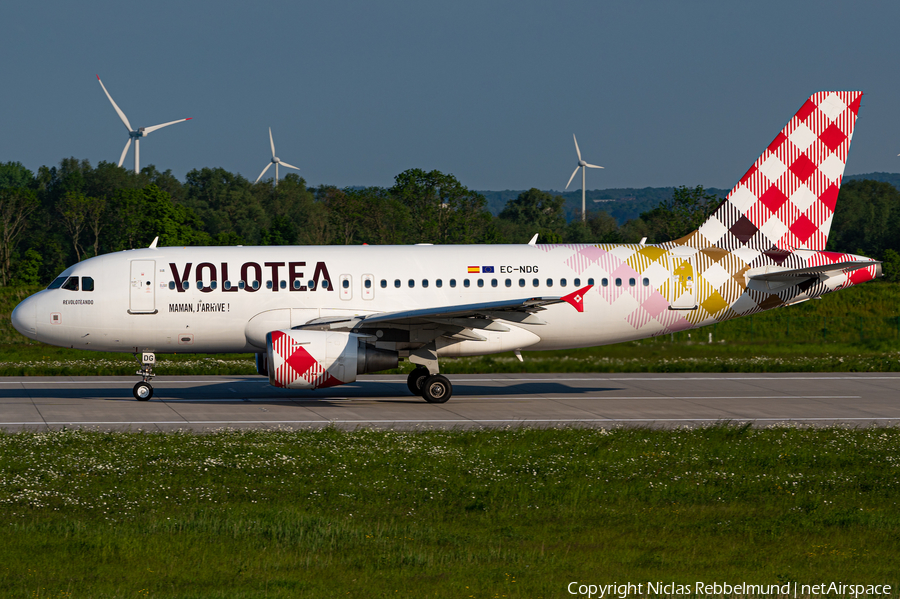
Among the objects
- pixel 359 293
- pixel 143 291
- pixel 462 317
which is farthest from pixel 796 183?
pixel 143 291

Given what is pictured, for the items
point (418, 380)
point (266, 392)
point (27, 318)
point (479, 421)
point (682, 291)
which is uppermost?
point (682, 291)

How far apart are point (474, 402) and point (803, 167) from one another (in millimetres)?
11118

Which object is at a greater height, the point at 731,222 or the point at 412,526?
the point at 731,222

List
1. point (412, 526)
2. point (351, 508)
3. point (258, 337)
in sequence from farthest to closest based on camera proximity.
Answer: point (258, 337), point (351, 508), point (412, 526)

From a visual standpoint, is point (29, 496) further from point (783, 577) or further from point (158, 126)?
point (158, 126)

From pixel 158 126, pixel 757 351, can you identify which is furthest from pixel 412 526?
pixel 158 126

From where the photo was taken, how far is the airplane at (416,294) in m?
22.8

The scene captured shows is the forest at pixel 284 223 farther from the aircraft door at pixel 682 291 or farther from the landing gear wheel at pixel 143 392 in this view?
the landing gear wheel at pixel 143 392

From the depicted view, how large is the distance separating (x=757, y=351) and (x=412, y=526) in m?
26.4

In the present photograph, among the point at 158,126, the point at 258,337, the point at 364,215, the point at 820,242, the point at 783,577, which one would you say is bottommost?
the point at 783,577

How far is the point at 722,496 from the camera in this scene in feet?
40.9

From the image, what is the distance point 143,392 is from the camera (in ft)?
74.9

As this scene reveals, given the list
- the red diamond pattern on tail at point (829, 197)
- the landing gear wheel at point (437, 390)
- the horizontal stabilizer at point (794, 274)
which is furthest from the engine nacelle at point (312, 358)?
the red diamond pattern on tail at point (829, 197)

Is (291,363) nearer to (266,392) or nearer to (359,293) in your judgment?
(359,293)
